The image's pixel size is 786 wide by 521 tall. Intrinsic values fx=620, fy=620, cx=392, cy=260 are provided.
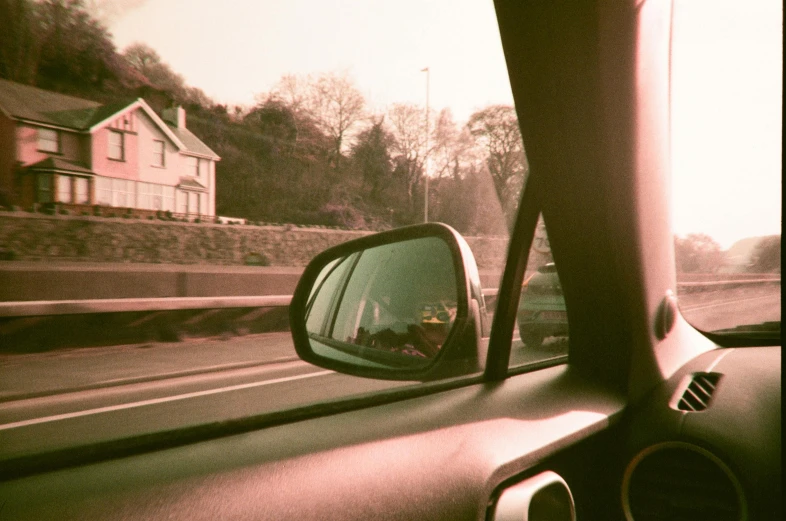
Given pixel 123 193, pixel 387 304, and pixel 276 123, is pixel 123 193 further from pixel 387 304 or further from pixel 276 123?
pixel 387 304

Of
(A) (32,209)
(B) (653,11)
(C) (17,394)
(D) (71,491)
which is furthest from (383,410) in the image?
(B) (653,11)

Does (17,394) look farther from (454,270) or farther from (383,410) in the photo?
(454,270)

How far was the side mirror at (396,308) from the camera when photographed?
2.03m

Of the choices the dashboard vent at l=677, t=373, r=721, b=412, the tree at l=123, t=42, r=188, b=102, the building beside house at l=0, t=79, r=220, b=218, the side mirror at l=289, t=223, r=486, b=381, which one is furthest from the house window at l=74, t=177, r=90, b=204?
the dashboard vent at l=677, t=373, r=721, b=412

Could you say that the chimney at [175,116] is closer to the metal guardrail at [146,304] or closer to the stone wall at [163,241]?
the stone wall at [163,241]

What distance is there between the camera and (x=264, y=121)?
6.88 ft

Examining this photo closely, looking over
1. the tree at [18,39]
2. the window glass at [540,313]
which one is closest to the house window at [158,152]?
the tree at [18,39]

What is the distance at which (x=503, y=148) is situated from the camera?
2471 millimetres

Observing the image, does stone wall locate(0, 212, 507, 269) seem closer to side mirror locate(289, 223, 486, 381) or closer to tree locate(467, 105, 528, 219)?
side mirror locate(289, 223, 486, 381)

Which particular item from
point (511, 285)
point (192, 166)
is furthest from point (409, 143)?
point (192, 166)

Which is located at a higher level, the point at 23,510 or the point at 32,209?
the point at 32,209

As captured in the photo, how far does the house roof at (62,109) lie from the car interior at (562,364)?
852 millimetres

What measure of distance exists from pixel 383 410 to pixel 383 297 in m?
0.51

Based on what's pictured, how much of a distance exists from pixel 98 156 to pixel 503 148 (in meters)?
1.47
